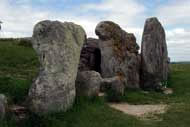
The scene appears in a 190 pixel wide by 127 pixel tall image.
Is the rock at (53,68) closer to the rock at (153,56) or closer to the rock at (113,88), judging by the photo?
the rock at (113,88)

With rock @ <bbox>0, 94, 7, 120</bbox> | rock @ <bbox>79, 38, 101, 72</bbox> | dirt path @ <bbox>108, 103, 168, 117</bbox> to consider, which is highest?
rock @ <bbox>79, 38, 101, 72</bbox>

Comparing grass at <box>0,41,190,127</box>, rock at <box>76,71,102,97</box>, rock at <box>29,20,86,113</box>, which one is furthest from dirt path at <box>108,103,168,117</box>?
rock at <box>29,20,86,113</box>

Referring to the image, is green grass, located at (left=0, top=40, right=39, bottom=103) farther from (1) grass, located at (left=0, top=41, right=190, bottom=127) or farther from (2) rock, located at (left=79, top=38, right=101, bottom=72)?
(2) rock, located at (left=79, top=38, right=101, bottom=72)

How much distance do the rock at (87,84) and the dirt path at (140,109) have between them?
1.53 m

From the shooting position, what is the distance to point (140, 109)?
593 inches

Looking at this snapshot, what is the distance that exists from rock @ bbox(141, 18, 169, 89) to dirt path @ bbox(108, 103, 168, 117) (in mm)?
5442

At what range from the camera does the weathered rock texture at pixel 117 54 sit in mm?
20516

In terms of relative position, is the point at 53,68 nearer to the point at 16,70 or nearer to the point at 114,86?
the point at 114,86

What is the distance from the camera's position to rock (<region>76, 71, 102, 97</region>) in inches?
547

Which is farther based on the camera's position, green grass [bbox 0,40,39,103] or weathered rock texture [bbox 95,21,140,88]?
weathered rock texture [bbox 95,21,140,88]

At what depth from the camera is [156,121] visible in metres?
12.2

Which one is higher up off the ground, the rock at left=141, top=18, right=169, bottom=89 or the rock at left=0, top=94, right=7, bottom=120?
the rock at left=141, top=18, right=169, bottom=89

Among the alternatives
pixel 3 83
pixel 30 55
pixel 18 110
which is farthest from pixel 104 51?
pixel 18 110

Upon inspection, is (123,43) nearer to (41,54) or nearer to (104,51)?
(104,51)
